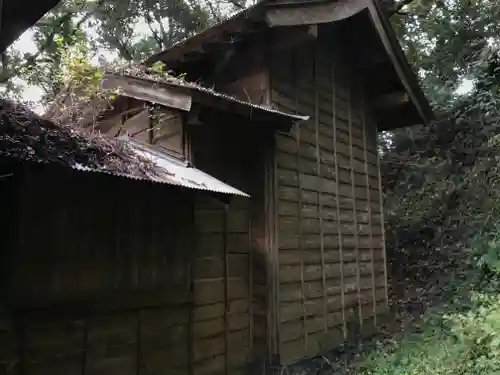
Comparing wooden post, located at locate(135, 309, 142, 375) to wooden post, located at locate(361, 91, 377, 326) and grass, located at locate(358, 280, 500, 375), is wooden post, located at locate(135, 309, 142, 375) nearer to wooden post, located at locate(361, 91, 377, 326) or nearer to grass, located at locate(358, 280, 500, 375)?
grass, located at locate(358, 280, 500, 375)

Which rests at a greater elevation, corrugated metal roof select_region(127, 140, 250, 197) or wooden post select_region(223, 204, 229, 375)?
corrugated metal roof select_region(127, 140, 250, 197)

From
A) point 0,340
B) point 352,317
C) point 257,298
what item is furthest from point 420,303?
point 0,340

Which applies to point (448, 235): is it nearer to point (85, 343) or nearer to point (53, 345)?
point (85, 343)

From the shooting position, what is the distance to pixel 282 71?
25.0 feet

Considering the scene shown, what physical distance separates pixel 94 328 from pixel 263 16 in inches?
174

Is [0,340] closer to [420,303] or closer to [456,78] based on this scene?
[420,303]

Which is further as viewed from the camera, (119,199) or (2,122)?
(119,199)

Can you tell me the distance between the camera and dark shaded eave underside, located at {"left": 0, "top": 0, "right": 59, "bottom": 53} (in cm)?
285

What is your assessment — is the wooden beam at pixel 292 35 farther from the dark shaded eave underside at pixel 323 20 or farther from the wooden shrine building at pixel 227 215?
the dark shaded eave underside at pixel 323 20

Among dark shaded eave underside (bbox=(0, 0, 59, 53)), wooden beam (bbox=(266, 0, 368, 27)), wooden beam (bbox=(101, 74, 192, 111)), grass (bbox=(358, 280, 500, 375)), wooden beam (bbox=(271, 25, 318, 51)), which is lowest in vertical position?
grass (bbox=(358, 280, 500, 375))

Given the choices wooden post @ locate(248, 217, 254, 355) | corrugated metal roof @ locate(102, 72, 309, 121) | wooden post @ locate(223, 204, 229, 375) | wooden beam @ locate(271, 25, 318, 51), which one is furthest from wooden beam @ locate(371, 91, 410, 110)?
wooden post @ locate(223, 204, 229, 375)

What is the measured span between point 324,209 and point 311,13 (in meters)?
2.94

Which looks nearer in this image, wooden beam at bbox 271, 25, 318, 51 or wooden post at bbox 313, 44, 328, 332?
wooden beam at bbox 271, 25, 318, 51

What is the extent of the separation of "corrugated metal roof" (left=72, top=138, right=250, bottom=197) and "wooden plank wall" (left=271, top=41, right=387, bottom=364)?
5.75 ft
